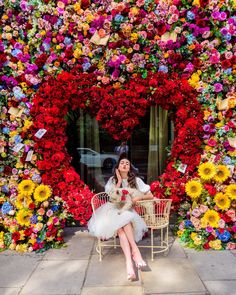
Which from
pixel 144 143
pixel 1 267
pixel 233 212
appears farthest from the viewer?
pixel 144 143

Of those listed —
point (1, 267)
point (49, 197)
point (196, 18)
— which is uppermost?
point (196, 18)

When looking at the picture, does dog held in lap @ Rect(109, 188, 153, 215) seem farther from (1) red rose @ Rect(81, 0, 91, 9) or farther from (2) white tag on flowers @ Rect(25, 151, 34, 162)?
(1) red rose @ Rect(81, 0, 91, 9)

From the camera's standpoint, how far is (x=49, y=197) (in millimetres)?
5023

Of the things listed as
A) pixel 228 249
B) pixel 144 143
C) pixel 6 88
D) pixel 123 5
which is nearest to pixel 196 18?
pixel 123 5

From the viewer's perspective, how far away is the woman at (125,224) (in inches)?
165

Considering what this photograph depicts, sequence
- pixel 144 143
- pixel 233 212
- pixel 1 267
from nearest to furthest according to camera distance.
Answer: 1. pixel 1 267
2. pixel 233 212
3. pixel 144 143

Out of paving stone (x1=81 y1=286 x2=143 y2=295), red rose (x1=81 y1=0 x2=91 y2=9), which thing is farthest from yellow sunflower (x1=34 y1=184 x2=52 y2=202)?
red rose (x1=81 y1=0 x2=91 y2=9)

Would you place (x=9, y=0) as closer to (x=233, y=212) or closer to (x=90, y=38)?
(x=90, y=38)

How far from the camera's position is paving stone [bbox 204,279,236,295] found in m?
3.72

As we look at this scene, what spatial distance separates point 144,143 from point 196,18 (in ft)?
7.65

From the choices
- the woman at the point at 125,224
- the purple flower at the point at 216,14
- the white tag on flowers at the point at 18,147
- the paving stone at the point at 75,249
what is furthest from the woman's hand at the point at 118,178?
the purple flower at the point at 216,14

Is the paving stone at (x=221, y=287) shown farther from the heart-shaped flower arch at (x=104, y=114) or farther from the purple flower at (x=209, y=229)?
the heart-shaped flower arch at (x=104, y=114)

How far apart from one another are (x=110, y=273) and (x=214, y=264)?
129cm

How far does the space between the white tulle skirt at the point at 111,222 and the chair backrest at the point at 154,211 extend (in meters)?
0.11
